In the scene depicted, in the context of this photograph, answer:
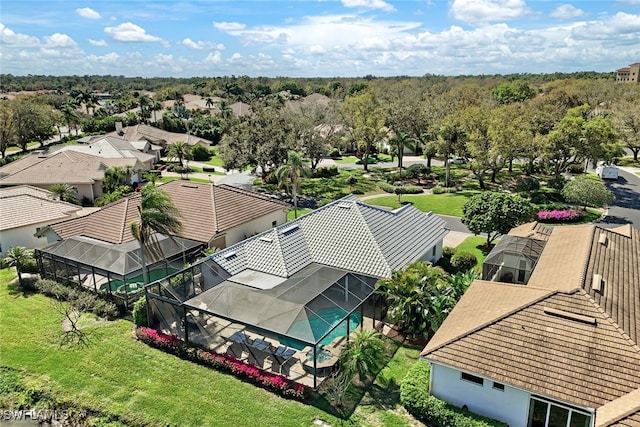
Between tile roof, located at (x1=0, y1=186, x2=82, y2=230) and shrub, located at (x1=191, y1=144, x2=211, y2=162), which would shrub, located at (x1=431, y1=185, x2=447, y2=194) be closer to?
tile roof, located at (x1=0, y1=186, x2=82, y2=230)

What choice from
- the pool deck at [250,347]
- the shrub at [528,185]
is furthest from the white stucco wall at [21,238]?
the shrub at [528,185]

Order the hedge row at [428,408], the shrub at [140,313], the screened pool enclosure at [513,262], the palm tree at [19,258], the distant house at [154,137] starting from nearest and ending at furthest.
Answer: the hedge row at [428,408] → the shrub at [140,313] → the screened pool enclosure at [513,262] → the palm tree at [19,258] → the distant house at [154,137]

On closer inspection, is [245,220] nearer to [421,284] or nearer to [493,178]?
[421,284]

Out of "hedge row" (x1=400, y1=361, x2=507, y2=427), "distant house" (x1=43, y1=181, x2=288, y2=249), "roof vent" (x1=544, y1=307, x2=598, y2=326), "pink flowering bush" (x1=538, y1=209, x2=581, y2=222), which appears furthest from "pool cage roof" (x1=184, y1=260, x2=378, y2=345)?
"pink flowering bush" (x1=538, y1=209, x2=581, y2=222)

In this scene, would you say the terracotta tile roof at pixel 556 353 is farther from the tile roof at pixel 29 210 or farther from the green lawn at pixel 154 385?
the tile roof at pixel 29 210

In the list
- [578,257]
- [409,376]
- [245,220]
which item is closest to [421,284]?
[409,376]

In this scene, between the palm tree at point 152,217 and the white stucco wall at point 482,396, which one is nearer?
the white stucco wall at point 482,396
